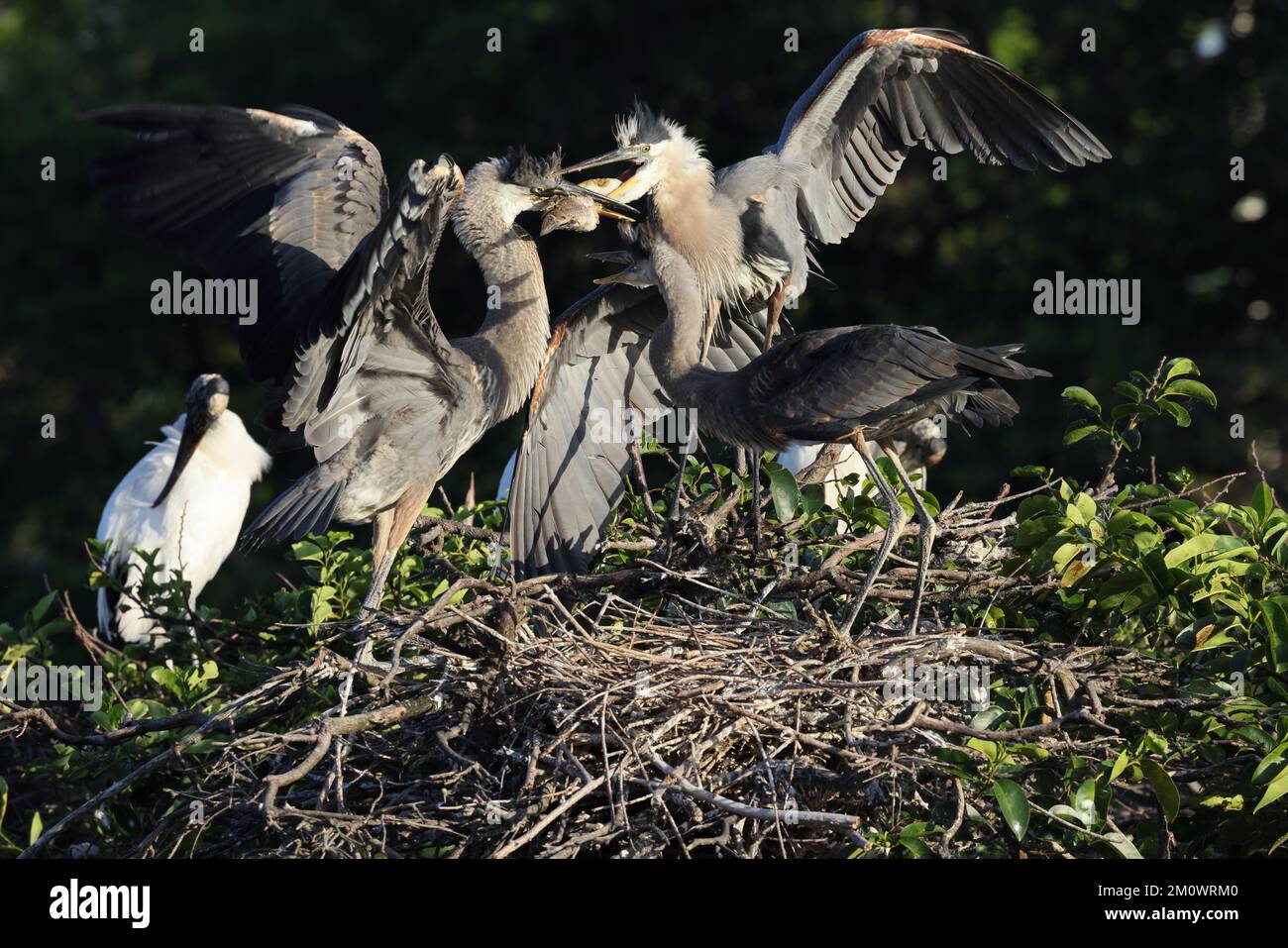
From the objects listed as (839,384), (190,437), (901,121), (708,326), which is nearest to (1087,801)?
(839,384)

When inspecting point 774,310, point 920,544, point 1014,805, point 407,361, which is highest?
point 774,310

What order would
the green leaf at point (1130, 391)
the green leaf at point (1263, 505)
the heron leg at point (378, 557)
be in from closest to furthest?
the green leaf at point (1263, 505) < the green leaf at point (1130, 391) < the heron leg at point (378, 557)

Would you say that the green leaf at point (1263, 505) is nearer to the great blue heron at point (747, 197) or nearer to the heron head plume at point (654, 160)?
the great blue heron at point (747, 197)

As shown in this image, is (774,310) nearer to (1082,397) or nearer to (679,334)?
(679,334)

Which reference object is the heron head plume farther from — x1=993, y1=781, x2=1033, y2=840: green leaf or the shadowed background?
the shadowed background

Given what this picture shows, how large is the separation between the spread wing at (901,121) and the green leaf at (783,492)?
1.72 metres

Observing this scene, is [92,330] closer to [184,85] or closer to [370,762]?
[184,85]

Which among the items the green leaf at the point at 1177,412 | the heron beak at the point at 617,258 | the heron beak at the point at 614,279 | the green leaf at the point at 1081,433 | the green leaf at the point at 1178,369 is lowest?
the green leaf at the point at 1081,433

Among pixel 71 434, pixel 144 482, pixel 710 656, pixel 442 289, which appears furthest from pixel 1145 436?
pixel 71 434

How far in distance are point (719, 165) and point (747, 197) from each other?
684 cm

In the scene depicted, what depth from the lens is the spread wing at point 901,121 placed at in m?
5.00

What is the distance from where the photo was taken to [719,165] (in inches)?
465

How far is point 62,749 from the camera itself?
3998 millimetres

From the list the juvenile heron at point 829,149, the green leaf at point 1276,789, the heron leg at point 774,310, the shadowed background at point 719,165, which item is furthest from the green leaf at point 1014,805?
the shadowed background at point 719,165
